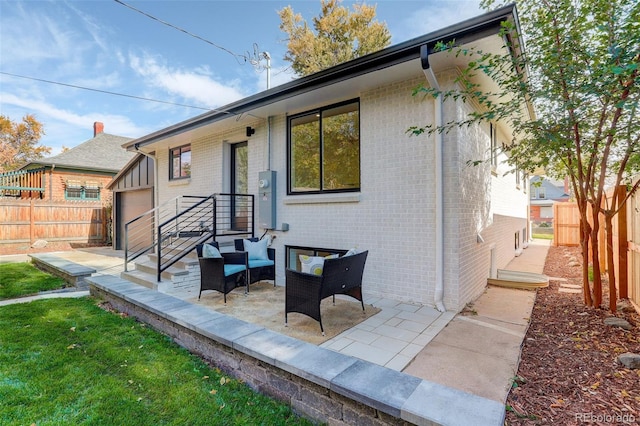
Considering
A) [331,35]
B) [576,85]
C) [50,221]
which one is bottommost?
[50,221]

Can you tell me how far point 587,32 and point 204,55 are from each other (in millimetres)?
8452

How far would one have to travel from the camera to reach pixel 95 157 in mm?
16469

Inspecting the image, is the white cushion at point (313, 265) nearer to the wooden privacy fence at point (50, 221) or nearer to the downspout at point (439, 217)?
the downspout at point (439, 217)

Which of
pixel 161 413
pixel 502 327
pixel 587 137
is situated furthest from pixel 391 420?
pixel 587 137

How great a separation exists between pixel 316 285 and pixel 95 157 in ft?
58.8

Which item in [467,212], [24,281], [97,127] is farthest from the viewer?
[97,127]

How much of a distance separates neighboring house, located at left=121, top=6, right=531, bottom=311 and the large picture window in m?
0.02

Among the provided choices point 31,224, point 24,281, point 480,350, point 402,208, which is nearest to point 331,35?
point 402,208

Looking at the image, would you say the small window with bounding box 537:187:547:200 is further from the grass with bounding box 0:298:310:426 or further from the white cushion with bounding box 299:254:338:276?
the grass with bounding box 0:298:310:426

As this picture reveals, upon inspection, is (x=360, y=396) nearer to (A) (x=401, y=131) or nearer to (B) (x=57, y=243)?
(A) (x=401, y=131)

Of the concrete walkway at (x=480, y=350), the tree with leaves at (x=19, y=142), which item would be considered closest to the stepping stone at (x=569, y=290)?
the concrete walkway at (x=480, y=350)

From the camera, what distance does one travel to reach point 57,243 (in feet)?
41.9

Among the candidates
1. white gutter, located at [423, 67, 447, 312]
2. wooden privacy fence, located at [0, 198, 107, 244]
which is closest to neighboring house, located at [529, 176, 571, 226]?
white gutter, located at [423, 67, 447, 312]

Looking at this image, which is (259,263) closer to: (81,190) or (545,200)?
(81,190)
